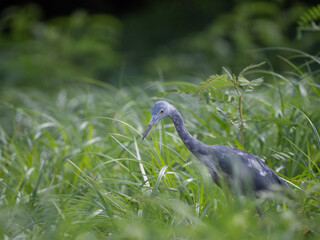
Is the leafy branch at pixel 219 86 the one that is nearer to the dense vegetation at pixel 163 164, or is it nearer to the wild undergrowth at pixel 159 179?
the dense vegetation at pixel 163 164

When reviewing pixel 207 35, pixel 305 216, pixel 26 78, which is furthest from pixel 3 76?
pixel 305 216

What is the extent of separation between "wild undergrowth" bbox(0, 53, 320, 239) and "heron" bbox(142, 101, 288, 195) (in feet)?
0.34

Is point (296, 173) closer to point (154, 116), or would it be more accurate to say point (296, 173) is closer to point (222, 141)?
point (222, 141)

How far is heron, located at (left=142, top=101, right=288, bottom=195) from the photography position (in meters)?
2.54

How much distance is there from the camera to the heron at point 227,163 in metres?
2.54

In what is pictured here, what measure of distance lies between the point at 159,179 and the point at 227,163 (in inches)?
16.8

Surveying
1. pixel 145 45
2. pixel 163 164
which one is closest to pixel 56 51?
pixel 145 45

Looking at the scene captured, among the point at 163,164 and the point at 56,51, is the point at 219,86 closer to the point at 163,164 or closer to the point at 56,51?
the point at 163,164

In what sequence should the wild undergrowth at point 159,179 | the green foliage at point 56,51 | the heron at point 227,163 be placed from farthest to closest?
1. the green foliage at point 56,51
2. the heron at point 227,163
3. the wild undergrowth at point 159,179

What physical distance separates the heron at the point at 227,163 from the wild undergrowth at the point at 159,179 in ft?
0.34

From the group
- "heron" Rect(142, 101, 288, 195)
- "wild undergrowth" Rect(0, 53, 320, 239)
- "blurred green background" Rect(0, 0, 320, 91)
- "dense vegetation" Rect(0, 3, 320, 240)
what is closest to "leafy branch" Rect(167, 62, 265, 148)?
"dense vegetation" Rect(0, 3, 320, 240)

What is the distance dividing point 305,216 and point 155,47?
7060mm

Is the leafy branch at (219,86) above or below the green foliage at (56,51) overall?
above

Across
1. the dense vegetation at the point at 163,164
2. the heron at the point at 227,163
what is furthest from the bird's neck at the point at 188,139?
the dense vegetation at the point at 163,164
